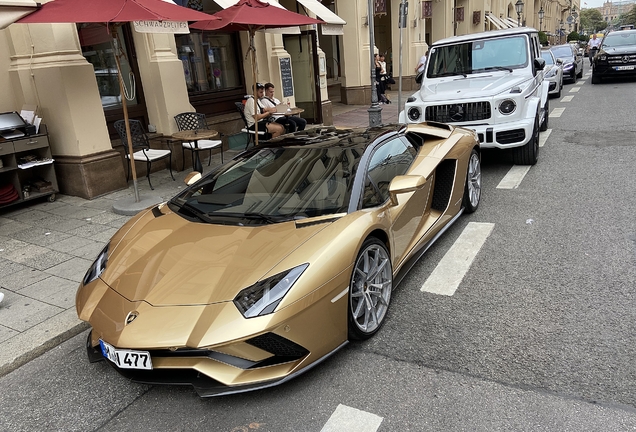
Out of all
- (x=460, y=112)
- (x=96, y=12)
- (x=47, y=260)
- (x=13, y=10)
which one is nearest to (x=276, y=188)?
(x=47, y=260)

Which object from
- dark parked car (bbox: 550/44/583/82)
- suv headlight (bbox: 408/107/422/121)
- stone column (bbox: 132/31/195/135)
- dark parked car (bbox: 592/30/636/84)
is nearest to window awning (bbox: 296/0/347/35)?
stone column (bbox: 132/31/195/135)

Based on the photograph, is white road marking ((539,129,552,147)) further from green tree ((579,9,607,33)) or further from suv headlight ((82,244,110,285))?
green tree ((579,9,607,33))

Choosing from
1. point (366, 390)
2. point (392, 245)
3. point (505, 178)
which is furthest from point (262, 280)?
point (505, 178)

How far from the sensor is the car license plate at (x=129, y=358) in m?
2.62

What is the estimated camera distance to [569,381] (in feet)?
9.15

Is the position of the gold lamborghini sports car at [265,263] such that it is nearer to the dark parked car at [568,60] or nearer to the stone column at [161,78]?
the stone column at [161,78]

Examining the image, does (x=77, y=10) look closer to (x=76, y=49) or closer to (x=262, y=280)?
(x=76, y=49)

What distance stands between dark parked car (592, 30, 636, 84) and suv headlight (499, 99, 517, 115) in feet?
46.3

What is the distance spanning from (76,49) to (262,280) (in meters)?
6.04

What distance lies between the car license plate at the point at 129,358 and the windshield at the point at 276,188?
1.13 metres

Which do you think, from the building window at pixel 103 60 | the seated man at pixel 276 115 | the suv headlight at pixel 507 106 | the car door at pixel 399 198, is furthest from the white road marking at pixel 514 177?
the building window at pixel 103 60

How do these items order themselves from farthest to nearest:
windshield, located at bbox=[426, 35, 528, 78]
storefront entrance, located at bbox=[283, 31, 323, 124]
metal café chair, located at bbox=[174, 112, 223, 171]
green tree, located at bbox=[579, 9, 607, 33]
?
green tree, located at bbox=[579, 9, 607, 33] < storefront entrance, located at bbox=[283, 31, 323, 124] < metal café chair, located at bbox=[174, 112, 223, 171] < windshield, located at bbox=[426, 35, 528, 78]

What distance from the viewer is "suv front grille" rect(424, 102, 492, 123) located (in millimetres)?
7098

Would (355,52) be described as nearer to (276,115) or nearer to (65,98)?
(276,115)
